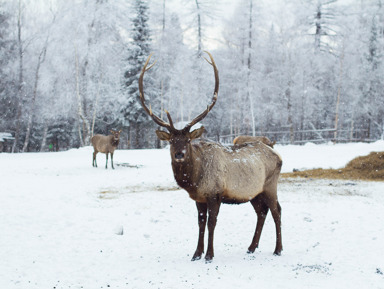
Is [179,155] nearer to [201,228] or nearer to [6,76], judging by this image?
[201,228]

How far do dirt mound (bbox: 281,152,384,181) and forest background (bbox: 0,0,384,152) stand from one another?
13.0 m

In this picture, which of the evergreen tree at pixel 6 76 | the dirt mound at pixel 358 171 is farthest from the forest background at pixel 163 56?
the dirt mound at pixel 358 171

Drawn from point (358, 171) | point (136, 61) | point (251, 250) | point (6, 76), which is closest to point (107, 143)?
point (358, 171)

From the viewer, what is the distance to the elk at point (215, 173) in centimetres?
458

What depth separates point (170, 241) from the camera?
580 centimetres

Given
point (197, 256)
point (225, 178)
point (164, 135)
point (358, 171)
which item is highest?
point (164, 135)

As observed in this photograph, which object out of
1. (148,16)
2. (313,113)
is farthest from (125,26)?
(313,113)

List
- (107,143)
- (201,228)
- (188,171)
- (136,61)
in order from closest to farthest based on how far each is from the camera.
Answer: (188,171)
(201,228)
(107,143)
(136,61)

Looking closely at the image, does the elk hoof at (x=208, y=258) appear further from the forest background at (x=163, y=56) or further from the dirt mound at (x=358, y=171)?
the forest background at (x=163, y=56)

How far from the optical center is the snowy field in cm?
405

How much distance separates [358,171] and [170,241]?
10197 millimetres

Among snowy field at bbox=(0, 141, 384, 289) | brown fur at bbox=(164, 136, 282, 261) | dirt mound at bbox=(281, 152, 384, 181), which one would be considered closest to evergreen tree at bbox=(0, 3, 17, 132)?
snowy field at bbox=(0, 141, 384, 289)

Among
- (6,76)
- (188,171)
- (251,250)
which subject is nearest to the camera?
(188,171)

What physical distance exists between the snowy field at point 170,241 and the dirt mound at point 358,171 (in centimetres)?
235
